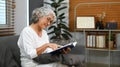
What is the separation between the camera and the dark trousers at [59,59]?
6.18 ft

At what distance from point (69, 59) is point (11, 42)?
803mm

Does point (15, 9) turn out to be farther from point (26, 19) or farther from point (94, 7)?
point (94, 7)

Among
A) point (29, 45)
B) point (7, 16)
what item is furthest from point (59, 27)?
point (29, 45)

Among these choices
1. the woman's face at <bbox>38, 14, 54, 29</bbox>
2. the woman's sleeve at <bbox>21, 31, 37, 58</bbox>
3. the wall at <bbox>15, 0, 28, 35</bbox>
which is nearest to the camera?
the woman's sleeve at <bbox>21, 31, 37, 58</bbox>

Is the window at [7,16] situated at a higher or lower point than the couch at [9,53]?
higher

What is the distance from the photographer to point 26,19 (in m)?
3.56

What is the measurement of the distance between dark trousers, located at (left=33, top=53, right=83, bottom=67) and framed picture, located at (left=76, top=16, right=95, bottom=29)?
5.82ft

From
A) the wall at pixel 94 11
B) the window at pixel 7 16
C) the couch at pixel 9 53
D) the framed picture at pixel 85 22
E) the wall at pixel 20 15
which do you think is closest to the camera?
the couch at pixel 9 53

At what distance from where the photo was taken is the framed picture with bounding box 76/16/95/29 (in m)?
3.73

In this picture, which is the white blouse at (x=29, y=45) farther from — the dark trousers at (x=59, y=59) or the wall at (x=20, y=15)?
the wall at (x=20, y=15)

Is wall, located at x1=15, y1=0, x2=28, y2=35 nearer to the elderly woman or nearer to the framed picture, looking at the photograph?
the framed picture

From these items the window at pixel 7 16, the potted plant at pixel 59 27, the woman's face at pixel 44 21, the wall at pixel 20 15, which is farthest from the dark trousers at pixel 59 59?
the potted plant at pixel 59 27

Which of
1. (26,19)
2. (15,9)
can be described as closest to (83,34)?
(26,19)

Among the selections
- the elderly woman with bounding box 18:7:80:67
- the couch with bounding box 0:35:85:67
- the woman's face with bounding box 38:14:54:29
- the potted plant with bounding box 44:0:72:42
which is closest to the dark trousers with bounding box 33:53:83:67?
the elderly woman with bounding box 18:7:80:67
